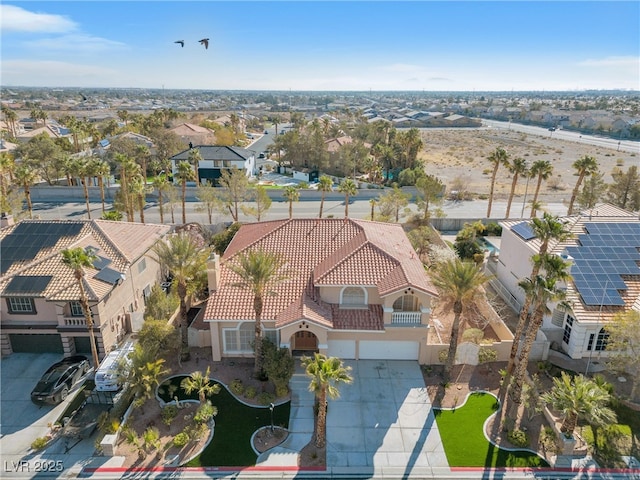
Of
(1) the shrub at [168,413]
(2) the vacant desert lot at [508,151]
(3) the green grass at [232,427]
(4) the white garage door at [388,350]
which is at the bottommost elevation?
(3) the green grass at [232,427]

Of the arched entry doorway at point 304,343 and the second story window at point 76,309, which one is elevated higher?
the second story window at point 76,309

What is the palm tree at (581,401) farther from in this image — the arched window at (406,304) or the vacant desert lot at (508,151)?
the vacant desert lot at (508,151)

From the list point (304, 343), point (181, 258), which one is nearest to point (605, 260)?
point (304, 343)

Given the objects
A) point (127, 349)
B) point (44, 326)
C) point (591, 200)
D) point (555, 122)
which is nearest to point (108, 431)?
point (127, 349)

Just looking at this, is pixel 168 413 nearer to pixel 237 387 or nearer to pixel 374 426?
pixel 237 387

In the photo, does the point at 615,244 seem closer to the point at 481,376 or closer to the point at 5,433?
the point at 481,376

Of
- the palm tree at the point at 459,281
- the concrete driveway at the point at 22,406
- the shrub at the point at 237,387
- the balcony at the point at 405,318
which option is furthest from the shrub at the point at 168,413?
the palm tree at the point at 459,281
